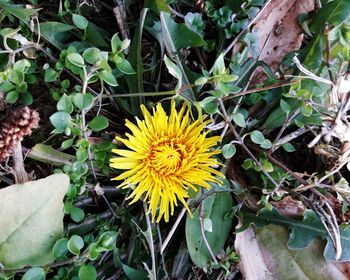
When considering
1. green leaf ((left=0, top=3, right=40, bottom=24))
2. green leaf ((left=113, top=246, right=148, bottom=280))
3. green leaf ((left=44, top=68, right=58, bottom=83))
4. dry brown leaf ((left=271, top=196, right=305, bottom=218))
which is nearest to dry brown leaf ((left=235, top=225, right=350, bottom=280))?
dry brown leaf ((left=271, top=196, right=305, bottom=218))

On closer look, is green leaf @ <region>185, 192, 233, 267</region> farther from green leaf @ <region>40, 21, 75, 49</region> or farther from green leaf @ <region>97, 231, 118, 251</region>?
green leaf @ <region>40, 21, 75, 49</region>

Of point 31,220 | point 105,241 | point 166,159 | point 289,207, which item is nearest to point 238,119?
point 166,159

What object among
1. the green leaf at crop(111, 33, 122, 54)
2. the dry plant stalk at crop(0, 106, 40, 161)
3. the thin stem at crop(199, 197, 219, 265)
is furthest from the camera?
the thin stem at crop(199, 197, 219, 265)

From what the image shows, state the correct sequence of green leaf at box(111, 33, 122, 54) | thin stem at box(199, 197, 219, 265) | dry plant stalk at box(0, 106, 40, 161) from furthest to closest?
thin stem at box(199, 197, 219, 265) < green leaf at box(111, 33, 122, 54) < dry plant stalk at box(0, 106, 40, 161)

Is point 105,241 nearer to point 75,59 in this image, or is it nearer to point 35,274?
point 35,274

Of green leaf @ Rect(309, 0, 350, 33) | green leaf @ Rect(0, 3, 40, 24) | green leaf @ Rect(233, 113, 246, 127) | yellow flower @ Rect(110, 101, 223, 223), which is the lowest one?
yellow flower @ Rect(110, 101, 223, 223)

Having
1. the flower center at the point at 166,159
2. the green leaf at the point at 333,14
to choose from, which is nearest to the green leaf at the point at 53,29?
the flower center at the point at 166,159
